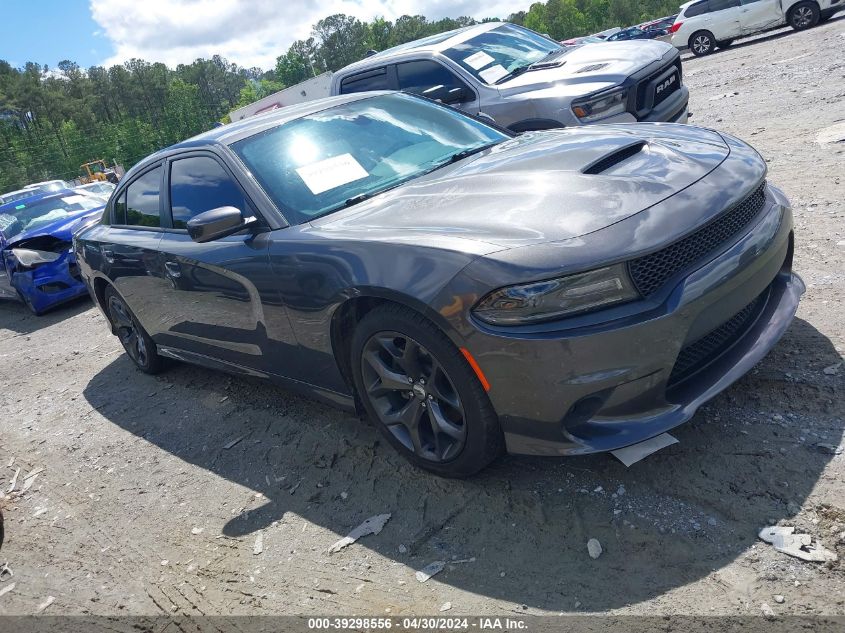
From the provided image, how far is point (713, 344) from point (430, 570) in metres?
1.40

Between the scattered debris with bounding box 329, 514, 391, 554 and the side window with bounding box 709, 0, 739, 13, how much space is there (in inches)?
864

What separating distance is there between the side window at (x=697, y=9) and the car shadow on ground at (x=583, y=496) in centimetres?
2080

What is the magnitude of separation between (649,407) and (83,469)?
347cm

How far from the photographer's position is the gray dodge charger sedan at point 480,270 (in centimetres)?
258

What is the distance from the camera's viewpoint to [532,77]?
7.59 m

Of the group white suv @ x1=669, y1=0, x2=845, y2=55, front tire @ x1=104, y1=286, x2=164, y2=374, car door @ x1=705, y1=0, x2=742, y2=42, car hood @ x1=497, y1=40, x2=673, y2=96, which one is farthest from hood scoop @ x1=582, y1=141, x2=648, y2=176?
car door @ x1=705, y1=0, x2=742, y2=42

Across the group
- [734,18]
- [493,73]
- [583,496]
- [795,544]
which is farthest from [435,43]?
[734,18]

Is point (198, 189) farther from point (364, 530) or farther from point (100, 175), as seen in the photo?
point (100, 175)

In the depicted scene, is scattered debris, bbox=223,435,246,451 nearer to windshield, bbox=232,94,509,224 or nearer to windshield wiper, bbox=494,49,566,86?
windshield, bbox=232,94,509,224

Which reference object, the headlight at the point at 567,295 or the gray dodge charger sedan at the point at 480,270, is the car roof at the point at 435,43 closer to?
the gray dodge charger sedan at the point at 480,270

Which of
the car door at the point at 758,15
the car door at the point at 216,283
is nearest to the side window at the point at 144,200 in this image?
the car door at the point at 216,283

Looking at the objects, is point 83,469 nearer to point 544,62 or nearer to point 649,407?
point 649,407

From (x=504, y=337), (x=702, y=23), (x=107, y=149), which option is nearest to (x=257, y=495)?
(x=504, y=337)

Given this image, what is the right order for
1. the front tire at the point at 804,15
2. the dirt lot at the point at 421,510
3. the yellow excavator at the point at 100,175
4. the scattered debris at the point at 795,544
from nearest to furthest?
the scattered debris at the point at 795,544, the dirt lot at the point at 421,510, the front tire at the point at 804,15, the yellow excavator at the point at 100,175
